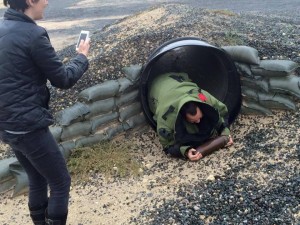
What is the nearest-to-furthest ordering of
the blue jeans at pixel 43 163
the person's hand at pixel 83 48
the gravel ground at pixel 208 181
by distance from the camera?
the blue jeans at pixel 43 163 < the person's hand at pixel 83 48 < the gravel ground at pixel 208 181

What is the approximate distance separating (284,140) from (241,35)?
1.95 metres

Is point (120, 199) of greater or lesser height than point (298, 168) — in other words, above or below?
below

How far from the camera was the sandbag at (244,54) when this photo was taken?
171 inches

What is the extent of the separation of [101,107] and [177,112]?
827 mm

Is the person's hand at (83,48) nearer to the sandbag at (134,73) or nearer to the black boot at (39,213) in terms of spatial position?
the black boot at (39,213)

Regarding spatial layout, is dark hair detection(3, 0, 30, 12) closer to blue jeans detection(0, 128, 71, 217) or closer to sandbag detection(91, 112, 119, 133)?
blue jeans detection(0, 128, 71, 217)

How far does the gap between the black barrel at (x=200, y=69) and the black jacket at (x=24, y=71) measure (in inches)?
74.3

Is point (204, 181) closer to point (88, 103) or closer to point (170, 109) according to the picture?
point (170, 109)

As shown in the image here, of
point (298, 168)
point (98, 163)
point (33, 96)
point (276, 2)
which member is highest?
point (33, 96)

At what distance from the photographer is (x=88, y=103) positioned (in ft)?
14.0

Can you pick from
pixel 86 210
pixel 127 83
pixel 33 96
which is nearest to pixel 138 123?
pixel 127 83

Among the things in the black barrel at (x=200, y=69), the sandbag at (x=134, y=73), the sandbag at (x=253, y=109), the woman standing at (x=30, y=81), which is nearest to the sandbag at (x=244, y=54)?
the black barrel at (x=200, y=69)

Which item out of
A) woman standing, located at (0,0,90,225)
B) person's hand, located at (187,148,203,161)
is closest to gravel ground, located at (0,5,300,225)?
person's hand, located at (187,148,203,161)

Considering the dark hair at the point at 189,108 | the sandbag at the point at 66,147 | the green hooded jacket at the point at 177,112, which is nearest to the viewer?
the dark hair at the point at 189,108
